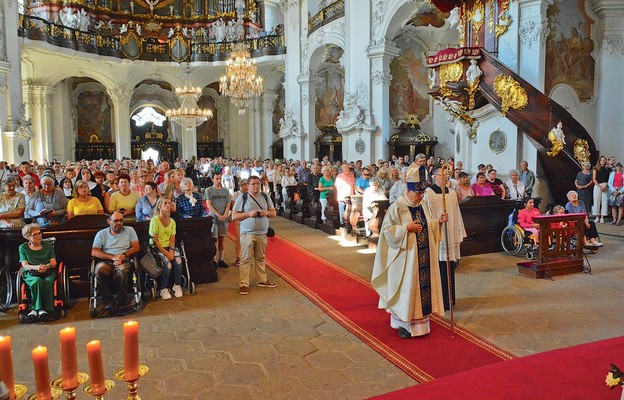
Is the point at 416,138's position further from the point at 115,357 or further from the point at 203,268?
the point at 115,357

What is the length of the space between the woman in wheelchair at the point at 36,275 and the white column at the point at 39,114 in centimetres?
2416

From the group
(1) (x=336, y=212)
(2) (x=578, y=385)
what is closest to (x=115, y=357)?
(2) (x=578, y=385)

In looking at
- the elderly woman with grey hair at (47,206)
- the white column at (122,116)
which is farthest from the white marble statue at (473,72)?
the white column at (122,116)

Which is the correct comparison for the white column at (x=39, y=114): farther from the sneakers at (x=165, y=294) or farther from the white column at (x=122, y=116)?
the sneakers at (x=165, y=294)

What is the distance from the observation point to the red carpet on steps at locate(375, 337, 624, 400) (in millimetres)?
2705

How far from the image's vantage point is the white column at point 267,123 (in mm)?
30281

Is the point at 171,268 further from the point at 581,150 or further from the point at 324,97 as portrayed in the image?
the point at 324,97

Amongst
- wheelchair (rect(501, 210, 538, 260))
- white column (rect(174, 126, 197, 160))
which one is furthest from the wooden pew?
white column (rect(174, 126, 197, 160))

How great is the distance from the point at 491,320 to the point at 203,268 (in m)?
3.97

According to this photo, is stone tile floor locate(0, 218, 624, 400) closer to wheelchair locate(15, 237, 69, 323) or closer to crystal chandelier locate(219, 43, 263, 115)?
wheelchair locate(15, 237, 69, 323)

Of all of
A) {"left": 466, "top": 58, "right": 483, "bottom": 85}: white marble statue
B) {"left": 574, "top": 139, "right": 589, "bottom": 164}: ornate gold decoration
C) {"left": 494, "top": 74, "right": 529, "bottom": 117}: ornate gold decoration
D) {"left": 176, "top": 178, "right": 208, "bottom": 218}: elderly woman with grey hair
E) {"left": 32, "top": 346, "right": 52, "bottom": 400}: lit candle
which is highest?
{"left": 466, "top": 58, "right": 483, "bottom": 85}: white marble statue

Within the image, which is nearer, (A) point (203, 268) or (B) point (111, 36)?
(A) point (203, 268)

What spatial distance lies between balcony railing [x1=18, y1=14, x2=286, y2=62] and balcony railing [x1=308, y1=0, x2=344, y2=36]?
9.40ft

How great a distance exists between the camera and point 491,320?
548 cm
